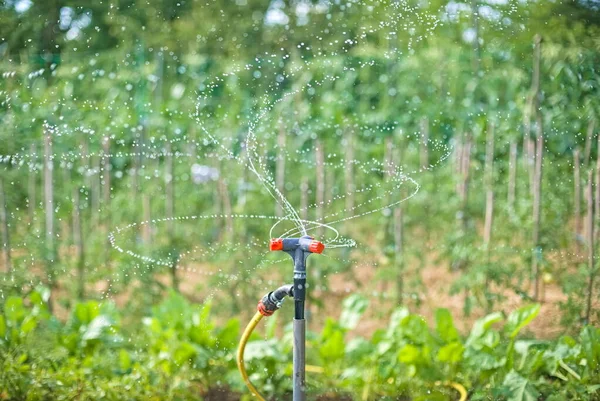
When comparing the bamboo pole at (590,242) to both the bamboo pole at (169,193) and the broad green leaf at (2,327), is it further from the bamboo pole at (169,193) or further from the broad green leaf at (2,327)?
the broad green leaf at (2,327)

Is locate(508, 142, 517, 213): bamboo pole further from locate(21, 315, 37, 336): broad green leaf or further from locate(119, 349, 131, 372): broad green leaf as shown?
locate(21, 315, 37, 336): broad green leaf

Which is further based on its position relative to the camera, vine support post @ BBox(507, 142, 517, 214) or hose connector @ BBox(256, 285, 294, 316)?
vine support post @ BBox(507, 142, 517, 214)

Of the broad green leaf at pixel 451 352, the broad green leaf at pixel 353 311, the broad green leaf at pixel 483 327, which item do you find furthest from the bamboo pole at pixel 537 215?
the broad green leaf at pixel 353 311

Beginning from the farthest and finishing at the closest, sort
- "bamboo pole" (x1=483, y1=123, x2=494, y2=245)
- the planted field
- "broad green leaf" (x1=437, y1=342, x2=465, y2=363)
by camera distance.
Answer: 1. "bamboo pole" (x1=483, y1=123, x2=494, y2=245)
2. the planted field
3. "broad green leaf" (x1=437, y1=342, x2=465, y2=363)

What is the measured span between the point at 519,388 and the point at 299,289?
0.70 meters

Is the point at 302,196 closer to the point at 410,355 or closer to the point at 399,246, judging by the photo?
the point at 399,246

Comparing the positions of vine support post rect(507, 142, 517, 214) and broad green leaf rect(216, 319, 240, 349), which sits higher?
vine support post rect(507, 142, 517, 214)

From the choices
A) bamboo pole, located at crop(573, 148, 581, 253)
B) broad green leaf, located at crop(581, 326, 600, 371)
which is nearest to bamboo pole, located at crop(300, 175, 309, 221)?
bamboo pole, located at crop(573, 148, 581, 253)

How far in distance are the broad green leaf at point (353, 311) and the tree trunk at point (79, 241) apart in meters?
0.82

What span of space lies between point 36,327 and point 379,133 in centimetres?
118

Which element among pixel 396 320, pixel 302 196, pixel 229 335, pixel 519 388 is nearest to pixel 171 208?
pixel 302 196

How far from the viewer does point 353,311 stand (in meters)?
2.12

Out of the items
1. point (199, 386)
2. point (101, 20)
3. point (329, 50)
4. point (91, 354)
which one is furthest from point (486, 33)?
point (91, 354)

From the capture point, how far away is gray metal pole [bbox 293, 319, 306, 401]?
1.38 metres
